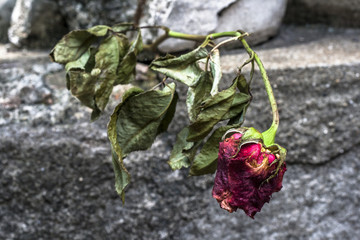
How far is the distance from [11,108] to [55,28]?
0.25 m

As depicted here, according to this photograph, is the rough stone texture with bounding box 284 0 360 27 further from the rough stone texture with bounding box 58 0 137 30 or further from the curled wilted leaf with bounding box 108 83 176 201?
the curled wilted leaf with bounding box 108 83 176 201

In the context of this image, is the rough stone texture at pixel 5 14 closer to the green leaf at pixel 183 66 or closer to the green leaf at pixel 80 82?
the green leaf at pixel 80 82

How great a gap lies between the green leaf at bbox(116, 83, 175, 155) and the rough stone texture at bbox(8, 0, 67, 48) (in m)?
0.52

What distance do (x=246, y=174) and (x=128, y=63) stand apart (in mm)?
266

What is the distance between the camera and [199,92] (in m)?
0.49

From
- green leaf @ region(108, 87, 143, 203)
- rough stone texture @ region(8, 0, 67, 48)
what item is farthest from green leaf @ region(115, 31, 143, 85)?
rough stone texture @ region(8, 0, 67, 48)

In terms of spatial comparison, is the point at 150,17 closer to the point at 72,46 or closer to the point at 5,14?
the point at 72,46

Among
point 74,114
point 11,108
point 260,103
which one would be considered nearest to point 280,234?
point 260,103

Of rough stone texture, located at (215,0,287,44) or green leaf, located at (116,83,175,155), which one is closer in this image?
green leaf, located at (116,83,175,155)

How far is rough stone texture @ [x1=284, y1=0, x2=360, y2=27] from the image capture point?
1001 millimetres

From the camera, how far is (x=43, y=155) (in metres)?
0.76

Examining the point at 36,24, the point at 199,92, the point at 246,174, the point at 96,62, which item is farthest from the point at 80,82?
the point at 36,24

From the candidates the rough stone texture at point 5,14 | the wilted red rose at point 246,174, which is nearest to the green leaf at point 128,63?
the wilted red rose at point 246,174

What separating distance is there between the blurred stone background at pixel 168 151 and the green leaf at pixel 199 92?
0.93ft
